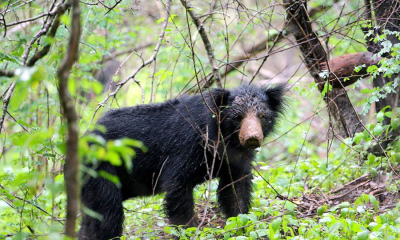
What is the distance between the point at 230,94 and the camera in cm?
492

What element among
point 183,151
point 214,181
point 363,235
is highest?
point 183,151

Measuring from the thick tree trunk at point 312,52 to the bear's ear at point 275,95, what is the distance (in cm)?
45

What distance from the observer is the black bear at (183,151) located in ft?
15.6

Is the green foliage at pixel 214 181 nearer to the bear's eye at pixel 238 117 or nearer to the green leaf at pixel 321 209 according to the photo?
the green leaf at pixel 321 209

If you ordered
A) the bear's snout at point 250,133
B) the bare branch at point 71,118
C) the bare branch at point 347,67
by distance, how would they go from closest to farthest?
the bare branch at point 71,118, the bear's snout at point 250,133, the bare branch at point 347,67

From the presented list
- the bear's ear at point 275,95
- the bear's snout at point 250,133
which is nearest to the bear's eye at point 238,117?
the bear's snout at point 250,133

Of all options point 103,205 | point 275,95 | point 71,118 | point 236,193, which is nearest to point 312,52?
point 275,95

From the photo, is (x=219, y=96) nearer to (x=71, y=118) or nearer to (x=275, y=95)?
(x=275, y=95)

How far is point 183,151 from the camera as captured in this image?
492 cm

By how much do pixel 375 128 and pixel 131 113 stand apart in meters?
2.65

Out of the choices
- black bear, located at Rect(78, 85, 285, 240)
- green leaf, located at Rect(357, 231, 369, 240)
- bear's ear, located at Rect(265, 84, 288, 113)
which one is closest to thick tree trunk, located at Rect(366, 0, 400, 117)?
bear's ear, located at Rect(265, 84, 288, 113)

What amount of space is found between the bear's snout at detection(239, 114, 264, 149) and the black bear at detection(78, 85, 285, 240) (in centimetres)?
1

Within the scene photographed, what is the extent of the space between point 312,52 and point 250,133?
182 centimetres

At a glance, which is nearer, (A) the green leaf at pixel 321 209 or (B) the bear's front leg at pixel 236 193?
(A) the green leaf at pixel 321 209
